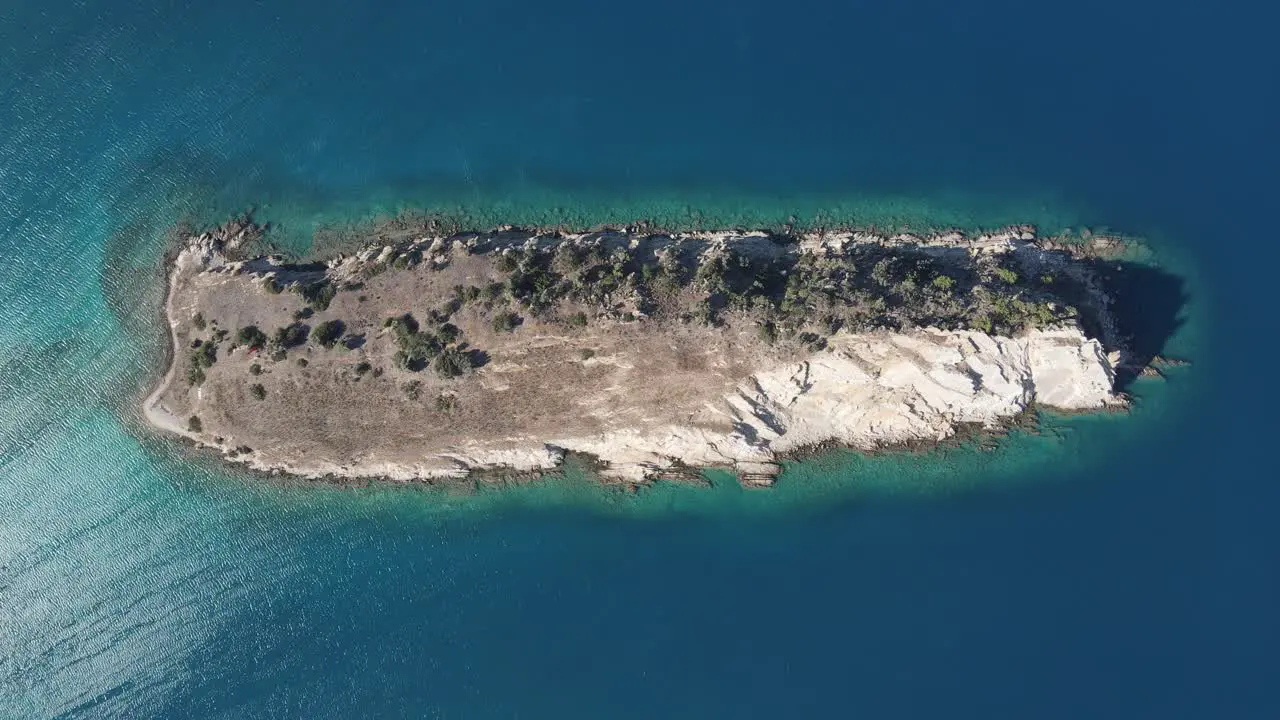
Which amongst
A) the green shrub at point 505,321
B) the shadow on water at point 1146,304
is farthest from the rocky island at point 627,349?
the shadow on water at point 1146,304

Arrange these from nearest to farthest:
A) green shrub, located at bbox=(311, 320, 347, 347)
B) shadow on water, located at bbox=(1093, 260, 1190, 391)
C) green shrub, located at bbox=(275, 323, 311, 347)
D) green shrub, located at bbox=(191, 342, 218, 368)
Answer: green shrub, located at bbox=(311, 320, 347, 347) < green shrub, located at bbox=(275, 323, 311, 347) < green shrub, located at bbox=(191, 342, 218, 368) < shadow on water, located at bbox=(1093, 260, 1190, 391)

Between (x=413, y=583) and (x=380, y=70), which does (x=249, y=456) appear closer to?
(x=413, y=583)

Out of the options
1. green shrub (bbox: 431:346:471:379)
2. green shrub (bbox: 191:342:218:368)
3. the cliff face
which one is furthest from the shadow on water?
green shrub (bbox: 191:342:218:368)

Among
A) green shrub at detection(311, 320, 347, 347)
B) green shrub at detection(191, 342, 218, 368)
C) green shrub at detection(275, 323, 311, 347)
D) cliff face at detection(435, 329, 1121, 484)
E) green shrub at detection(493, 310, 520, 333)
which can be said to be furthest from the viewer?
green shrub at detection(191, 342, 218, 368)

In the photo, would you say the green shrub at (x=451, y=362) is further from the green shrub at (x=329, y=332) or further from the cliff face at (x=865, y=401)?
the green shrub at (x=329, y=332)

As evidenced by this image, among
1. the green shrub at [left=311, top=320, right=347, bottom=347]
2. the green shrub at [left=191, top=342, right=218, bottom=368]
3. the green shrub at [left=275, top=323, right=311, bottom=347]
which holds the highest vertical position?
the green shrub at [left=191, top=342, right=218, bottom=368]

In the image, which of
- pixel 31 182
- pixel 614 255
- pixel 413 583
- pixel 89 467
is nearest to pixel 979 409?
pixel 614 255

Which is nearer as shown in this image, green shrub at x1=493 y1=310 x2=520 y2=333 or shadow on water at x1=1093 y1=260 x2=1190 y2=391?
green shrub at x1=493 y1=310 x2=520 y2=333

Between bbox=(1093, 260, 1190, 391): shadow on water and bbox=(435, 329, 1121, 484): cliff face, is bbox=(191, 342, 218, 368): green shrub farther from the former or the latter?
bbox=(1093, 260, 1190, 391): shadow on water
